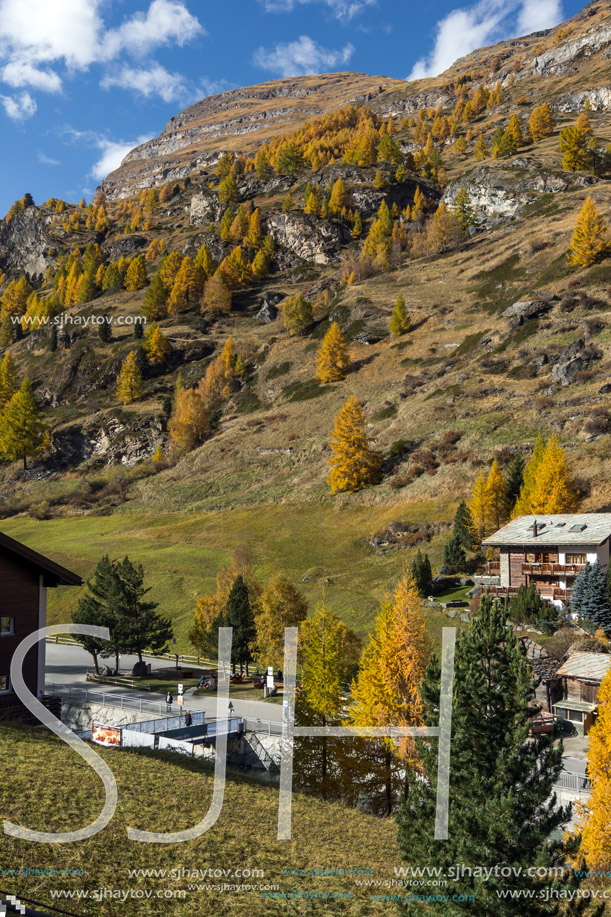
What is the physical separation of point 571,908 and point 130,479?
318 feet

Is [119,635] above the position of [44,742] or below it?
below

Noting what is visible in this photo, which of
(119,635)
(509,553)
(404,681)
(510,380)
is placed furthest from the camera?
(510,380)

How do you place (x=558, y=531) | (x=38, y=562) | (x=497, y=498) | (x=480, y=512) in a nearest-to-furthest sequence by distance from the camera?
(x=38, y=562) → (x=558, y=531) → (x=480, y=512) → (x=497, y=498)

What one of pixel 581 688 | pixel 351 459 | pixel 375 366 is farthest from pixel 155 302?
pixel 581 688

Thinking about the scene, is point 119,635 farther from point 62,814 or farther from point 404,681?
point 62,814

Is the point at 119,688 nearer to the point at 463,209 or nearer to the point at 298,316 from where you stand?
the point at 298,316

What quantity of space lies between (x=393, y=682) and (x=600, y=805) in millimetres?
7550

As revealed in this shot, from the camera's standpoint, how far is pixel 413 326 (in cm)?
11562

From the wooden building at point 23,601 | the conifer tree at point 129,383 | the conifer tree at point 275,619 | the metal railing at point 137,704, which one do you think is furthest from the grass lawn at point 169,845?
the conifer tree at point 129,383

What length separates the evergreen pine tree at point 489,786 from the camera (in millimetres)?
10680

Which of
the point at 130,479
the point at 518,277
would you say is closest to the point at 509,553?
the point at 130,479

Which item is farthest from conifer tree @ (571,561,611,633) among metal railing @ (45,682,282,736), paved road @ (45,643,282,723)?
metal railing @ (45,682,282,736)

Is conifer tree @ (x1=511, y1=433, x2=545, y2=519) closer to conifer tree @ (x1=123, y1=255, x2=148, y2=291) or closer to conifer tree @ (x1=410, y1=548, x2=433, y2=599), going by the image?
conifer tree @ (x1=410, y1=548, x2=433, y2=599)

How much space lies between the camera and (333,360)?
360 feet
